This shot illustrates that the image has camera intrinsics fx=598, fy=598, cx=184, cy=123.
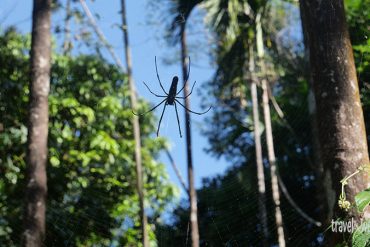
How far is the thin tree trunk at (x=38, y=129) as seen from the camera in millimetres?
4777

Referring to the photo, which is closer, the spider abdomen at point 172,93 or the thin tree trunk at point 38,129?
the spider abdomen at point 172,93

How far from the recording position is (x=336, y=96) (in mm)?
2500

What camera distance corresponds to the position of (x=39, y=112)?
528cm

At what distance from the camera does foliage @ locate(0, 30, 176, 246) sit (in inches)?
270

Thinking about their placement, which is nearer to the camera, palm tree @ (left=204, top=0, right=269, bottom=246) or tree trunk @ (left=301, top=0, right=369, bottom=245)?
tree trunk @ (left=301, top=0, right=369, bottom=245)

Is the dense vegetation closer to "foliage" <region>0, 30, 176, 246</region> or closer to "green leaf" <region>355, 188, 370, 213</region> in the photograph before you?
"foliage" <region>0, 30, 176, 246</region>

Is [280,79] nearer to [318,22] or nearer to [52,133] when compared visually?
[52,133]

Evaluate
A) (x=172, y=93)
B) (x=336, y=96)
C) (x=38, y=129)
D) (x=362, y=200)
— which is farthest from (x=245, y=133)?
(x=362, y=200)


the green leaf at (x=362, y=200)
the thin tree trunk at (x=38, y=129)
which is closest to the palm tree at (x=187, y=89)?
the thin tree trunk at (x=38, y=129)

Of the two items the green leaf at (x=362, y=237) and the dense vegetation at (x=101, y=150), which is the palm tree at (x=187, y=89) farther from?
the green leaf at (x=362, y=237)

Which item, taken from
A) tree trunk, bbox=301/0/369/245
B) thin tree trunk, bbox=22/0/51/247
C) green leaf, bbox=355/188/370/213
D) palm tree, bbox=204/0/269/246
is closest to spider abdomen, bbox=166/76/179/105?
tree trunk, bbox=301/0/369/245

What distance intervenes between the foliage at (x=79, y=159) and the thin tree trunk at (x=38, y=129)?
4.33ft

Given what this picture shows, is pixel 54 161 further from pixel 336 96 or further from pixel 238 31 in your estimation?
pixel 238 31

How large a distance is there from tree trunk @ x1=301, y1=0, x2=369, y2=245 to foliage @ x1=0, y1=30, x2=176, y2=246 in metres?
4.38
